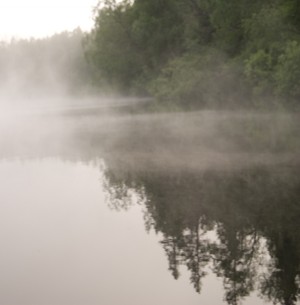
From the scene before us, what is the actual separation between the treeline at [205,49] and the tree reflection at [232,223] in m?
16.4

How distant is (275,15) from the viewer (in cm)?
3331

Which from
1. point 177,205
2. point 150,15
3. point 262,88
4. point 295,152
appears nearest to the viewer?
point 177,205

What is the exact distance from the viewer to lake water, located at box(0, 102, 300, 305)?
7.26 metres

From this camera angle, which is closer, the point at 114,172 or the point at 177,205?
the point at 177,205

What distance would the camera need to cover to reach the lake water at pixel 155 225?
7.26 m

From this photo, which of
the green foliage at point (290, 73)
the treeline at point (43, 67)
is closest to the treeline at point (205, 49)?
the green foliage at point (290, 73)

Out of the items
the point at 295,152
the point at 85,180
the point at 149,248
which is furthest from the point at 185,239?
the point at 295,152

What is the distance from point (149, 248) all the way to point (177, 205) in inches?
93.7

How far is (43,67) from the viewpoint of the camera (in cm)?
14312

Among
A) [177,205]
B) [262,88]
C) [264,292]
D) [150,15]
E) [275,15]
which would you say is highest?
[150,15]

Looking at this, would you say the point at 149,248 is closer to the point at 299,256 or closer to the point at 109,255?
the point at 109,255

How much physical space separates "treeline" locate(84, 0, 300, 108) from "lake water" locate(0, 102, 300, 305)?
45.9 ft

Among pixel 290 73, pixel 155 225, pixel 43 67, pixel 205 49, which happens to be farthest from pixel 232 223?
pixel 43 67

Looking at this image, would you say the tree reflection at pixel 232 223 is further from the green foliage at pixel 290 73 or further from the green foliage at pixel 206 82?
the green foliage at pixel 206 82
